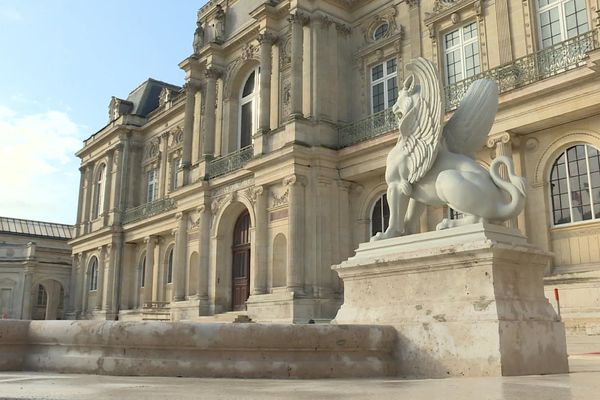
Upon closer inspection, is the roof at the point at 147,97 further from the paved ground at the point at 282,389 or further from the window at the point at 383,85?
the paved ground at the point at 282,389

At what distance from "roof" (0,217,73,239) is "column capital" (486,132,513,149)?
46.4m

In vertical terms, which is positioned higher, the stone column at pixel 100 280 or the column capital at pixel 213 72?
the column capital at pixel 213 72

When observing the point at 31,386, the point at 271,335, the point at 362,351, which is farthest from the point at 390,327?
the point at 31,386

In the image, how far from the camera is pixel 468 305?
5848 mm

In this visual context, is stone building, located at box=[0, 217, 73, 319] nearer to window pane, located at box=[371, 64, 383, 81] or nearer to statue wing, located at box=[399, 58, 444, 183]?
window pane, located at box=[371, 64, 383, 81]

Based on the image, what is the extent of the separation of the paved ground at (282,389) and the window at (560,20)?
1223 cm

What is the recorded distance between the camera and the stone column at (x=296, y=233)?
60.1 ft

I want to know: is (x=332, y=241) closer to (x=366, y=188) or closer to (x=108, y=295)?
(x=366, y=188)

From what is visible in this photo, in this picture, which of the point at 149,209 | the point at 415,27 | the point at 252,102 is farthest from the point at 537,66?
the point at 149,209

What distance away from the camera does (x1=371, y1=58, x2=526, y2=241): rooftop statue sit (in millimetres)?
6457

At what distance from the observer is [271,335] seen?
5441 millimetres

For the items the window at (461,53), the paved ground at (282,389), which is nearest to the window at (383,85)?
the window at (461,53)

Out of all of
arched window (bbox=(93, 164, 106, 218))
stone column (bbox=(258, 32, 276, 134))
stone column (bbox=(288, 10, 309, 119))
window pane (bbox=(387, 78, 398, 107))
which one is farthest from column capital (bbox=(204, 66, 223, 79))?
arched window (bbox=(93, 164, 106, 218))

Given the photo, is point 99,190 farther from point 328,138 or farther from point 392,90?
point 392,90
